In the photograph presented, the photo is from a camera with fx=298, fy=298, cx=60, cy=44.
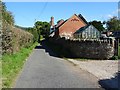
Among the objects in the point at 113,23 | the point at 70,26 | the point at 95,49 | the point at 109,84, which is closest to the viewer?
the point at 109,84

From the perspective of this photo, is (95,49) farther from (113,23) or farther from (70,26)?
(113,23)

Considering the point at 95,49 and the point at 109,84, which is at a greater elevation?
the point at 95,49

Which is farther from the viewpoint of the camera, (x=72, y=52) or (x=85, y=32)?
(x=85, y=32)

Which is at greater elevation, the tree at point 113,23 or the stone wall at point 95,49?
the tree at point 113,23

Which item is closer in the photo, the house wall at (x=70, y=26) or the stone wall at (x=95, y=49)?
the stone wall at (x=95, y=49)

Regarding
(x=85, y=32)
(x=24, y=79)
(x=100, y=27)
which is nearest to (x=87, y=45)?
(x=24, y=79)

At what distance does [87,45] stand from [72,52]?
250 centimetres

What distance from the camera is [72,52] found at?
1077 inches

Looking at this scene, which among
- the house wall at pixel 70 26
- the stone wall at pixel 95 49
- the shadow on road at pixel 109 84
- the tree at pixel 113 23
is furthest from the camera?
the tree at pixel 113 23

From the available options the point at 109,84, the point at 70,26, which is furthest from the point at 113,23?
the point at 109,84

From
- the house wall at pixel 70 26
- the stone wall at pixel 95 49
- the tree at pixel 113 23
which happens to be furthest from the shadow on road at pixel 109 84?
the tree at pixel 113 23

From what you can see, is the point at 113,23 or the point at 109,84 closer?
the point at 109,84

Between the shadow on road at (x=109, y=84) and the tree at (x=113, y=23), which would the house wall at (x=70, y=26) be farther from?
the tree at (x=113, y=23)

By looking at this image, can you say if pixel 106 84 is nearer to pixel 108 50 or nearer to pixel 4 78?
pixel 4 78
